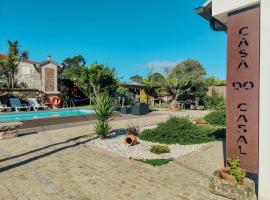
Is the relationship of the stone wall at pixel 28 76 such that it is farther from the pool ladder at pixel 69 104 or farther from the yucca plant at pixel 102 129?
the yucca plant at pixel 102 129

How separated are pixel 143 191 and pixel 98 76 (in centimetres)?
1895

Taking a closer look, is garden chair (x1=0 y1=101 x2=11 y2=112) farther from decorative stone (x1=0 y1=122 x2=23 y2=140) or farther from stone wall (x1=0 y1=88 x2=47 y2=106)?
decorative stone (x1=0 y1=122 x2=23 y2=140)

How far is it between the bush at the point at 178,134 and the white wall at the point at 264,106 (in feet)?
17.9

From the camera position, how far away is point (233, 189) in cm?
450

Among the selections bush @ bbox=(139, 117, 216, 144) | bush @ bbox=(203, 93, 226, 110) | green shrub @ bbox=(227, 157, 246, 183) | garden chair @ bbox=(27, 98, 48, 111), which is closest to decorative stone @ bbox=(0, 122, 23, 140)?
bush @ bbox=(139, 117, 216, 144)

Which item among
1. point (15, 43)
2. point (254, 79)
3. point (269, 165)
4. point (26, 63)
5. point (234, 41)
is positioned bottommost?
point (269, 165)

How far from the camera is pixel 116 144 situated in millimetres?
9328

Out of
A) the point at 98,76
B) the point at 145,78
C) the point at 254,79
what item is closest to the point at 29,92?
the point at 98,76

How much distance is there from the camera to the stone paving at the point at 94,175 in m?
4.76

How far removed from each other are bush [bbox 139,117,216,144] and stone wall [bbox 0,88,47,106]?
57.7ft

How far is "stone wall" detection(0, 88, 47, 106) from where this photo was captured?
22.0m


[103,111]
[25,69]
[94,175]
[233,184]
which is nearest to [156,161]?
[94,175]

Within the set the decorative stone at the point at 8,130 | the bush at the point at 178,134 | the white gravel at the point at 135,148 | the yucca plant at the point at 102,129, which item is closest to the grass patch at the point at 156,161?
the white gravel at the point at 135,148

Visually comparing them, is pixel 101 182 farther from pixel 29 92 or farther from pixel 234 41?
pixel 29 92
